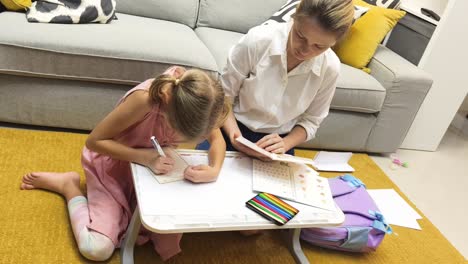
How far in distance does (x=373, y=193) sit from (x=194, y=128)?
1.17 m

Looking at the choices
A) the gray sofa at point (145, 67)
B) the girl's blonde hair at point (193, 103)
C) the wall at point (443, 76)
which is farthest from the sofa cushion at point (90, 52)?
the wall at point (443, 76)

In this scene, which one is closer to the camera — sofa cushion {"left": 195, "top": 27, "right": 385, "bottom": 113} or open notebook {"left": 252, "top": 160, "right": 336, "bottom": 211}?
open notebook {"left": 252, "top": 160, "right": 336, "bottom": 211}

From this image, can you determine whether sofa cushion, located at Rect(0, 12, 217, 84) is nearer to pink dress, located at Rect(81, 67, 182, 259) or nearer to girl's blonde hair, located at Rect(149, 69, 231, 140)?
pink dress, located at Rect(81, 67, 182, 259)

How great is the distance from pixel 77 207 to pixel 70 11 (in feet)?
2.85

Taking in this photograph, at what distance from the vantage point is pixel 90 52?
5.05 feet

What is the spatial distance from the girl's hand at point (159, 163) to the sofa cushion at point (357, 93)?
1.09 m

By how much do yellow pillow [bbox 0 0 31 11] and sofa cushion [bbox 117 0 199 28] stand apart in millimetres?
477

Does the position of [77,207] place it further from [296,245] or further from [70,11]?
[70,11]

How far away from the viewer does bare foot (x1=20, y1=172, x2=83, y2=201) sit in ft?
4.44

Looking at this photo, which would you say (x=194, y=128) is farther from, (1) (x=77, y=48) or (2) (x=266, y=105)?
(1) (x=77, y=48)

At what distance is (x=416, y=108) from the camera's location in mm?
2123

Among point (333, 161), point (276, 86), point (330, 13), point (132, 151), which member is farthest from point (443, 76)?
point (132, 151)

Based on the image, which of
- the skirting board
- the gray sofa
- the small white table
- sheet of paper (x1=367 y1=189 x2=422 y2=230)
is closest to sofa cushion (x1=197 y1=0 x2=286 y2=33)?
the gray sofa

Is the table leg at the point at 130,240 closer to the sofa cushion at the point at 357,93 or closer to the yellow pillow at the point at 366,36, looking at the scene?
the sofa cushion at the point at 357,93
